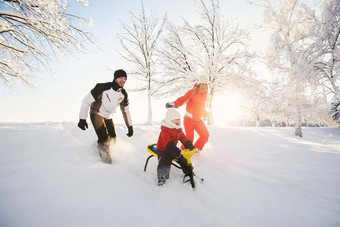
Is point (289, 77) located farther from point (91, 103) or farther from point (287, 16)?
point (91, 103)

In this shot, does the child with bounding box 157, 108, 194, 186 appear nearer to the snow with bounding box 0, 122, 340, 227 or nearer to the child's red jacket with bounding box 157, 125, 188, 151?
the child's red jacket with bounding box 157, 125, 188, 151

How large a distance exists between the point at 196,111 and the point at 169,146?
5.42ft

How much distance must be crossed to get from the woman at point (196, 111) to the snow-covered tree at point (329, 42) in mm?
6022

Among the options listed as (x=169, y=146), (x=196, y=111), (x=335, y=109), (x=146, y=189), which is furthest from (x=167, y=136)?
(x=335, y=109)

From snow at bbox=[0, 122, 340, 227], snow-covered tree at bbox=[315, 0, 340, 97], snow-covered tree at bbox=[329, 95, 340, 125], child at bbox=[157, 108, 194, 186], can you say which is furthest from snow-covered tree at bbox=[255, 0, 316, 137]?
snow-covered tree at bbox=[329, 95, 340, 125]

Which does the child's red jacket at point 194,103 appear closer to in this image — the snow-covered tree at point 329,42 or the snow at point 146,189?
the snow at point 146,189

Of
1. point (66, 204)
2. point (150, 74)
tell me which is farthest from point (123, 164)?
point (150, 74)

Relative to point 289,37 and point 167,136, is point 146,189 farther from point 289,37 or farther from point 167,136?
point 289,37

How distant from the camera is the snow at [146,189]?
5.52 feet

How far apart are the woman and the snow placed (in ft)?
1.88

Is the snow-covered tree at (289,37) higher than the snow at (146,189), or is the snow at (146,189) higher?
the snow-covered tree at (289,37)

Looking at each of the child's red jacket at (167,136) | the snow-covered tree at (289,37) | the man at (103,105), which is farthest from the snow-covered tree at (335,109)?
the man at (103,105)

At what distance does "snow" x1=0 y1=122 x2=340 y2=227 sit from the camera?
168cm

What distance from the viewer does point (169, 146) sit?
2.36 metres
